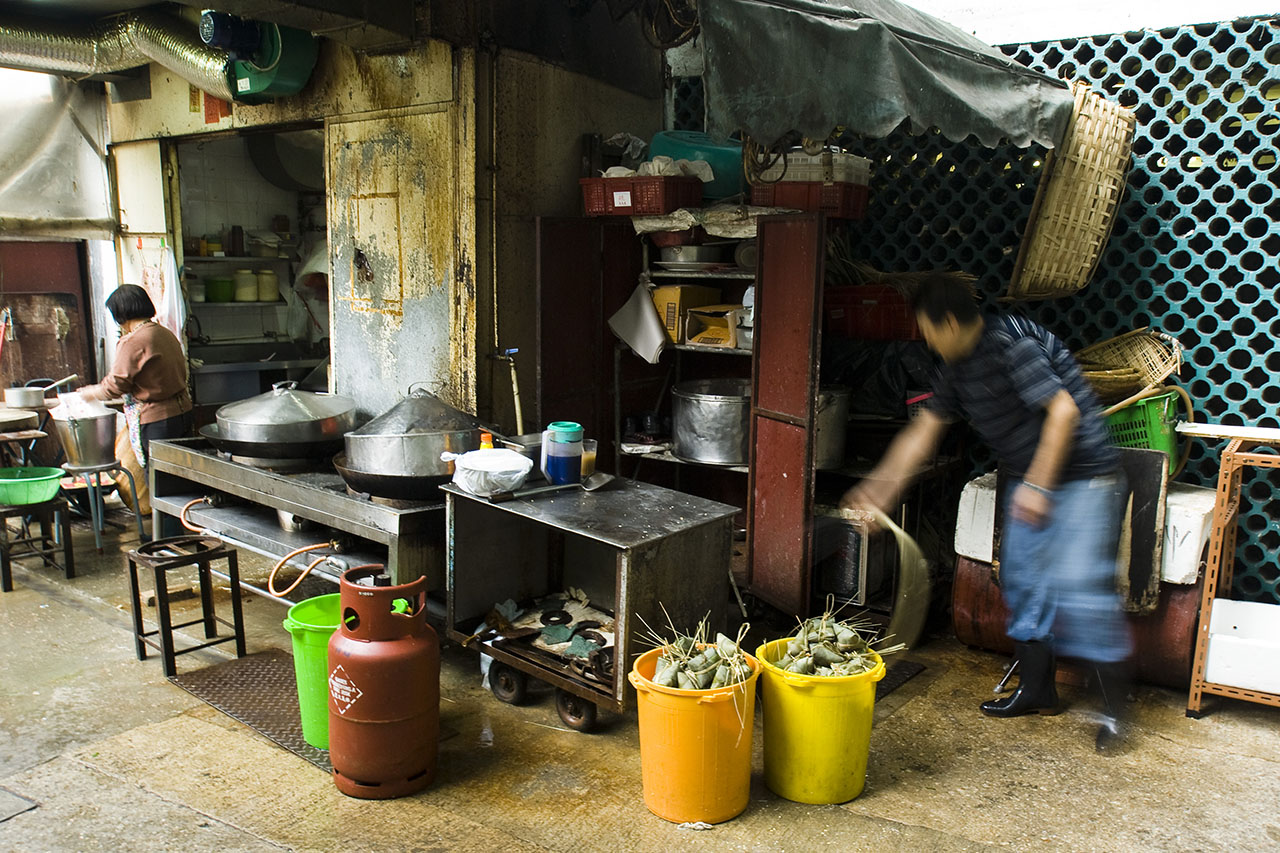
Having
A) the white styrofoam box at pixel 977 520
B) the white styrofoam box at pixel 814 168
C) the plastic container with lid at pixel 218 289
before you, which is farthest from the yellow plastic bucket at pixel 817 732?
the plastic container with lid at pixel 218 289

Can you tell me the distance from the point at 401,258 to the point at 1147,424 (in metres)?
4.19

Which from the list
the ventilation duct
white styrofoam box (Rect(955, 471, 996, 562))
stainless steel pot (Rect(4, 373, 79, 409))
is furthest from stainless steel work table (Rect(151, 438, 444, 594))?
white styrofoam box (Rect(955, 471, 996, 562))

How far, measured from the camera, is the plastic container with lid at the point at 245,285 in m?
8.34

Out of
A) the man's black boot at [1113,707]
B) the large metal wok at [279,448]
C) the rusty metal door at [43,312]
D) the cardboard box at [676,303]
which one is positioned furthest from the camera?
the rusty metal door at [43,312]

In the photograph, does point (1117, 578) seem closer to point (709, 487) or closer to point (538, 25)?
point (709, 487)

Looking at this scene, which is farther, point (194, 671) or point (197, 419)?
point (197, 419)

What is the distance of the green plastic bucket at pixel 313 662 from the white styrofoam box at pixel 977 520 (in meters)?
3.12

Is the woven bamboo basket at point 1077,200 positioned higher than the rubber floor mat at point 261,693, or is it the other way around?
the woven bamboo basket at point 1077,200

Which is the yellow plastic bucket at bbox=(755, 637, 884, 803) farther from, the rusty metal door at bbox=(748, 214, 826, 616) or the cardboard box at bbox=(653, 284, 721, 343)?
the cardboard box at bbox=(653, 284, 721, 343)

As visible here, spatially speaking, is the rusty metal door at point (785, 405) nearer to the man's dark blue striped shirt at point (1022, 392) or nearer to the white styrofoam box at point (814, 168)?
the white styrofoam box at point (814, 168)

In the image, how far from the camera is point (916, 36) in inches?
159

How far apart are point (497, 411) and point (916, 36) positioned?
9.72 ft

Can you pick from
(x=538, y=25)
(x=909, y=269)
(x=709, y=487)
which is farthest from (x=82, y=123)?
(x=909, y=269)

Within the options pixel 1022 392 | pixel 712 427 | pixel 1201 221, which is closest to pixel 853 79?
pixel 1022 392
